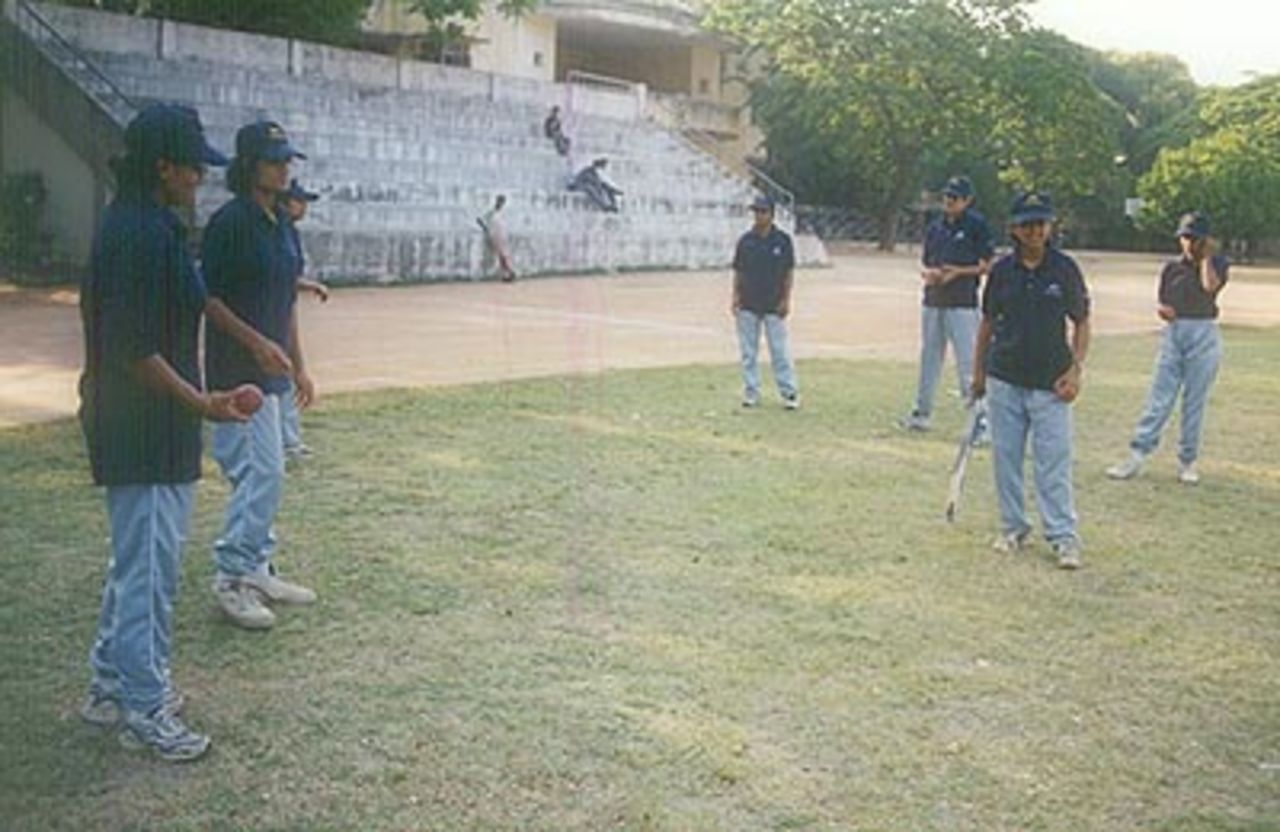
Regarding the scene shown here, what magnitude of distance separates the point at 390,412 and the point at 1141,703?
675 cm

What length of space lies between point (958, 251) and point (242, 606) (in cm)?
652

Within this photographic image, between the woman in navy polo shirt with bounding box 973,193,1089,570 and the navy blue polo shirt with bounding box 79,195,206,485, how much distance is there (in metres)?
4.34

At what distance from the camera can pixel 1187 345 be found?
9312 millimetres

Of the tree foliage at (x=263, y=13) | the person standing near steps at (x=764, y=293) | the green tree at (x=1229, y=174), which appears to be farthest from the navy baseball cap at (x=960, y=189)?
the green tree at (x=1229, y=174)

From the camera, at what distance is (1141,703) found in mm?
5043

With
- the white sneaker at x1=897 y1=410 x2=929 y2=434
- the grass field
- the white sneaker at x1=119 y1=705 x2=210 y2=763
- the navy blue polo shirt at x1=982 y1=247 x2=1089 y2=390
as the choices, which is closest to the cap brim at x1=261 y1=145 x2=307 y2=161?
the grass field

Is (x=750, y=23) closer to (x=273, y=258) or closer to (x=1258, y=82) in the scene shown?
(x=1258, y=82)

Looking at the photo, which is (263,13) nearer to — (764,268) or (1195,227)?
(764,268)

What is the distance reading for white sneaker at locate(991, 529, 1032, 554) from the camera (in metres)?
7.24

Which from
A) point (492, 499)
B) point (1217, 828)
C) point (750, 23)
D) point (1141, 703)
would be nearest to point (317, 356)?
point (492, 499)

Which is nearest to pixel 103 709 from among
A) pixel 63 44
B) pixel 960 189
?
pixel 960 189

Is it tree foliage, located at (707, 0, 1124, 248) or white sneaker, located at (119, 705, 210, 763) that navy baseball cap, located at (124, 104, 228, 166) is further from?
tree foliage, located at (707, 0, 1124, 248)

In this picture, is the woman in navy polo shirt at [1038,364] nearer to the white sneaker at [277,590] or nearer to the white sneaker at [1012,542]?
the white sneaker at [1012,542]

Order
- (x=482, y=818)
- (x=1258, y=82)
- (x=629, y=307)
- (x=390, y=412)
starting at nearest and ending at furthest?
(x=482, y=818)
(x=390, y=412)
(x=629, y=307)
(x=1258, y=82)
